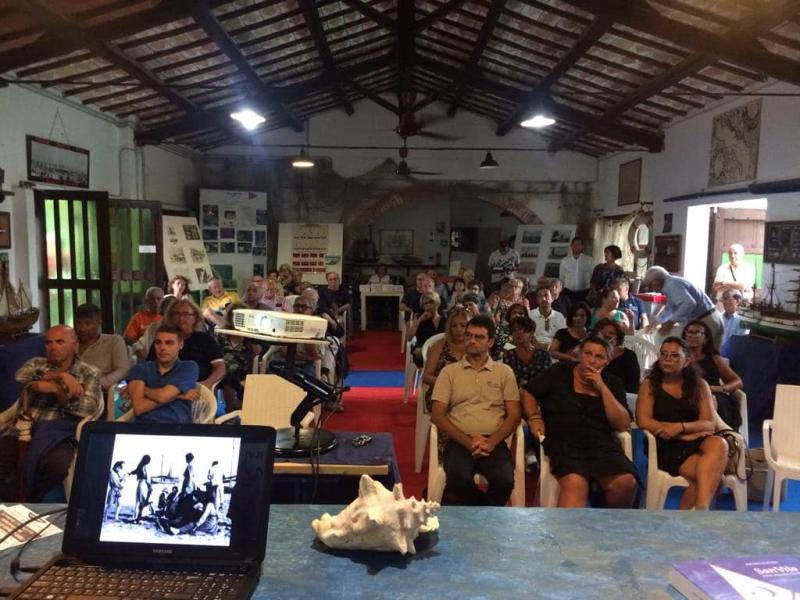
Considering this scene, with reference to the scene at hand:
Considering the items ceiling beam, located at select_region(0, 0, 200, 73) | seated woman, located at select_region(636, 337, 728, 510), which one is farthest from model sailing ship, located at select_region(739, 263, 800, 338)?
ceiling beam, located at select_region(0, 0, 200, 73)

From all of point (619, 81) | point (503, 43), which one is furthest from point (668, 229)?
point (503, 43)

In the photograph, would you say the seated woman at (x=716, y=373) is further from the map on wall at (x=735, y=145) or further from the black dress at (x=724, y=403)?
the map on wall at (x=735, y=145)

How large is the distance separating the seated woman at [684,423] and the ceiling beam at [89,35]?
14.6ft

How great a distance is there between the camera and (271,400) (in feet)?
10.5

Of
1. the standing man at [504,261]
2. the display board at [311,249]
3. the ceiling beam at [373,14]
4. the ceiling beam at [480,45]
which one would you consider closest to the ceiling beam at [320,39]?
the ceiling beam at [373,14]

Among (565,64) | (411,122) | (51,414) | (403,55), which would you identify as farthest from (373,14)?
(51,414)

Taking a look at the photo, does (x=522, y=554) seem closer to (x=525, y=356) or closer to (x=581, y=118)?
(x=525, y=356)

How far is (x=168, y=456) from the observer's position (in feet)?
4.31

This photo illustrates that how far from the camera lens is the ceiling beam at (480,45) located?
640 cm

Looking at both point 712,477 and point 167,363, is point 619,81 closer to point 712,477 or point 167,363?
point 712,477

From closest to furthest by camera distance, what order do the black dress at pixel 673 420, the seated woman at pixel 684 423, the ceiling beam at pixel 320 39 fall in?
the seated woman at pixel 684 423
the black dress at pixel 673 420
the ceiling beam at pixel 320 39

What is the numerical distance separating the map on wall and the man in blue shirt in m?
6.00

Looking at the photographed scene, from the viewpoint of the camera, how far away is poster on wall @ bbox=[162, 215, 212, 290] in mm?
8805

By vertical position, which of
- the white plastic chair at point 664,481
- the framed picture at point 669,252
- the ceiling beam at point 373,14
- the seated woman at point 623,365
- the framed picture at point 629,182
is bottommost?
the white plastic chair at point 664,481
